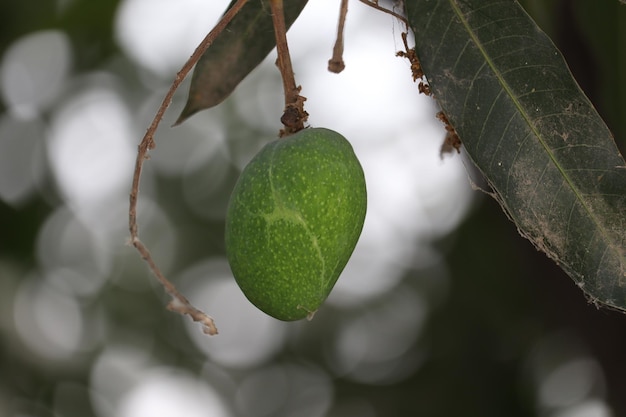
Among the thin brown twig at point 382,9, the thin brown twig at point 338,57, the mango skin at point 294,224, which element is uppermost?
the thin brown twig at point 382,9

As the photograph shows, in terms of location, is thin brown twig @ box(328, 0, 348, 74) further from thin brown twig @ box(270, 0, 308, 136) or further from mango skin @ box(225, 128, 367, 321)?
mango skin @ box(225, 128, 367, 321)

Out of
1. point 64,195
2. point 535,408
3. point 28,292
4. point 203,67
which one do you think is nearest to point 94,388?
point 28,292

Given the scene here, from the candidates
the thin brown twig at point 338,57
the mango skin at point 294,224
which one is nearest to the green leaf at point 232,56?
the thin brown twig at point 338,57

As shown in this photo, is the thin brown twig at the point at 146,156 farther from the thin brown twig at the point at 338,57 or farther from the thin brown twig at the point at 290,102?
the thin brown twig at the point at 338,57

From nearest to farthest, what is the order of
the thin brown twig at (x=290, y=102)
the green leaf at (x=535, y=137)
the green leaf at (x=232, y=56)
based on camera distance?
the green leaf at (x=535, y=137), the thin brown twig at (x=290, y=102), the green leaf at (x=232, y=56)

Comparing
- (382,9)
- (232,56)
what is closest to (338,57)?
(382,9)

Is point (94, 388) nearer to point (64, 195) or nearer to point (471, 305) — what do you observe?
point (64, 195)
